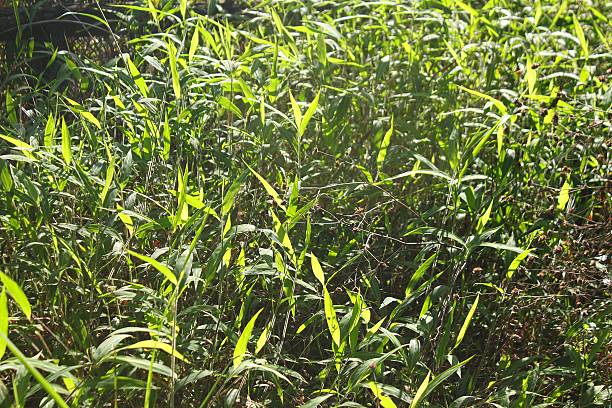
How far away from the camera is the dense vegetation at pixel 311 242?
196cm

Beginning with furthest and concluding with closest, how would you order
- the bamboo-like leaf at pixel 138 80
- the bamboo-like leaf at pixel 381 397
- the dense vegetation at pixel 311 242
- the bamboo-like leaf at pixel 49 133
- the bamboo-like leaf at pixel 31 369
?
the bamboo-like leaf at pixel 138 80
the bamboo-like leaf at pixel 49 133
the dense vegetation at pixel 311 242
the bamboo-like leaf at pixel 381 397
the bamboo-like leaf at pixel 31 369

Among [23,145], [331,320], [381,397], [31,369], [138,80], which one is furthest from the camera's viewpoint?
[138,80]

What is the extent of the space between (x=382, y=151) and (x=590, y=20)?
4.48ft

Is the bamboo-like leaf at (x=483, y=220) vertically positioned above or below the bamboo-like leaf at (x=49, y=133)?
below

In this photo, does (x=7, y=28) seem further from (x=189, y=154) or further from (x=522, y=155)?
(x=522, y=155)

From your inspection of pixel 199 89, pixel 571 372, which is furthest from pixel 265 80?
pixel 571 372

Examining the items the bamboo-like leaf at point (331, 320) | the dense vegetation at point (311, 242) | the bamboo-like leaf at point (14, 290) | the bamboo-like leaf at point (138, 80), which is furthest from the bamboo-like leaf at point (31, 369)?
the bamboo-like leaf at point (138, 80)

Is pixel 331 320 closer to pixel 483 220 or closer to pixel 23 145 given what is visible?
pixel 483 220

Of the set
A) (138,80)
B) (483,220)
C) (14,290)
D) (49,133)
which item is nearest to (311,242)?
(483,220)

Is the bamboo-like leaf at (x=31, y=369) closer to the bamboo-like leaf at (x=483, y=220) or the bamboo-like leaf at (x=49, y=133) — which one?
the bamboo-like leaf at (x=49, y=133)

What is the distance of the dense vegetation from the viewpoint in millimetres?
1955

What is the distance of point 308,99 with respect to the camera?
119 inches

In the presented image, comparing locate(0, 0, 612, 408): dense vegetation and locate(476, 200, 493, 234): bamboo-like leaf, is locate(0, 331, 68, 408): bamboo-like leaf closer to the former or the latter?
locate(0, 0, 612, 408): dense vegetation

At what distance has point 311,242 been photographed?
2.49 m
